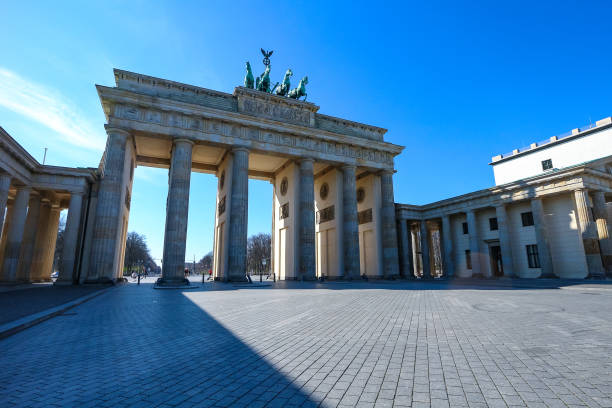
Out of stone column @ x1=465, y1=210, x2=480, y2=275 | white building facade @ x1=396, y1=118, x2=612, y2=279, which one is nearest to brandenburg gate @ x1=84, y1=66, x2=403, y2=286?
white building facade @ x1=396, y1=118, x2=612, y2=279

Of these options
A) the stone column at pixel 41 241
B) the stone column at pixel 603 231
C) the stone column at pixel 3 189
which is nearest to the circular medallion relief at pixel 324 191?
the stone column at pixel 603 231

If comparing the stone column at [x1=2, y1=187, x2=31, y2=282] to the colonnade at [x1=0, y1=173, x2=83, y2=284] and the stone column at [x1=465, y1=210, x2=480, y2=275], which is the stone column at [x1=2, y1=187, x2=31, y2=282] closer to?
the colonnade at [x1=0, y1=173, x2=83, y2=284]

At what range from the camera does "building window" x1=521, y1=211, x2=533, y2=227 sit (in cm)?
2951

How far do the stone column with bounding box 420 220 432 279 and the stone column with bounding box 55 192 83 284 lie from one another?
3265 cm

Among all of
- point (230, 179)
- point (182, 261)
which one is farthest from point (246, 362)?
→ point (230, 179)

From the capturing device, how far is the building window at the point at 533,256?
28.8 metres

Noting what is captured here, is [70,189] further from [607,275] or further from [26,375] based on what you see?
[607,275]

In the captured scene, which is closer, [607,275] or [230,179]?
[607,275]

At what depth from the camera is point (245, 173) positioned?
88.4 feet

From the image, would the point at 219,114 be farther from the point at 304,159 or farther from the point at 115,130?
the point at 304,159

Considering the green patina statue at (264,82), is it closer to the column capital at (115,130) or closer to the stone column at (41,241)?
the column capital at (115,130)

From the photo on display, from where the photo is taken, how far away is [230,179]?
28.1 m

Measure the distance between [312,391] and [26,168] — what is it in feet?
88.3

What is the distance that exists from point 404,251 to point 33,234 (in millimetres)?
34235
